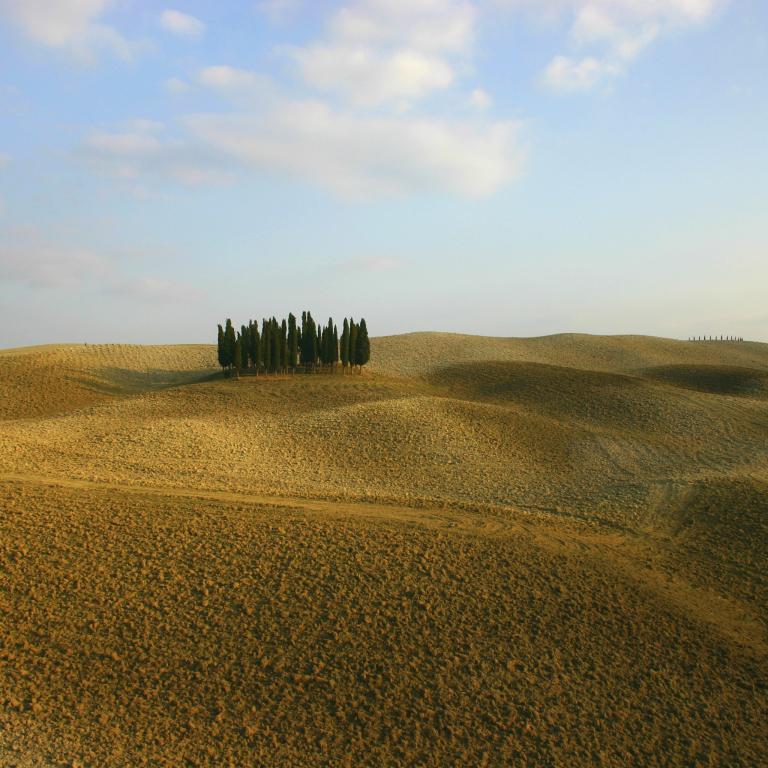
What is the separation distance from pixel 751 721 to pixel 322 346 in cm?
3658

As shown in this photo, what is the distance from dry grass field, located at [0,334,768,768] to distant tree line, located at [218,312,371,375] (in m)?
16.1

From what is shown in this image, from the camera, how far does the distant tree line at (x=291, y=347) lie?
141ft

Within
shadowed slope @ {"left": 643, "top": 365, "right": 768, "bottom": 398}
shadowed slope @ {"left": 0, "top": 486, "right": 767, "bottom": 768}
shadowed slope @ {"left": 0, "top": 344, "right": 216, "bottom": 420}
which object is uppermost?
shadowed slope @ {"left": 0, "top": 344, "right": 216, "bottom": 420}

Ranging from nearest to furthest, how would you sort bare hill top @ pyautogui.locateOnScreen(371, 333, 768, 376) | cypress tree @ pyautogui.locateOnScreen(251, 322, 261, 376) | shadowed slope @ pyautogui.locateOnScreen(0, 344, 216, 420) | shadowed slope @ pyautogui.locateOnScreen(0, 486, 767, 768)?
1. shadowed slope @ pyautogui.locateOnScreen(0, 486, 767, 768)
2. shadowed slope @ pyautogui.locateOnScreen(0, 344, 216, 420)
3. cypress tree @ pyautogui.locateOnScreen(251, 322, 261, 376)
4. bare hill top @ pyautogui.locateOnScreen(371, 333, 768, 376)

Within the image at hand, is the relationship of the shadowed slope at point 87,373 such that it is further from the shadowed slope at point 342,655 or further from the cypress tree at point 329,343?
the shadowed slope at point 342,655

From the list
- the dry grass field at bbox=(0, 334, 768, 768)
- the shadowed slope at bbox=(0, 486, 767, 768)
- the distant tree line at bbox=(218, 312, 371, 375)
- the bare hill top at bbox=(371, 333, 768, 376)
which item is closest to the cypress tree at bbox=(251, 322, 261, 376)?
the distant tree line at bbox=(218, 312, 371, 375)

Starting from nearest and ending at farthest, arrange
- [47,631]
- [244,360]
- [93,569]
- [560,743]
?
[560,743]
[47,631]
[93,569]
[244,360]

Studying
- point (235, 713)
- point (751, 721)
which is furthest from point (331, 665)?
point (751, 721)

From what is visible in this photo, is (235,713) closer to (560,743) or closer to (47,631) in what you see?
(47,631)

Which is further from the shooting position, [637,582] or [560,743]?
[637,582]

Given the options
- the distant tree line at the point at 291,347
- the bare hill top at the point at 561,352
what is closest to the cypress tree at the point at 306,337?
the distant tree line at the point at 291,347

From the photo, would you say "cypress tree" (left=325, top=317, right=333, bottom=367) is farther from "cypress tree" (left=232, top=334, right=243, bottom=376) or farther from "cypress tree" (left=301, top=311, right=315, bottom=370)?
"cypress tree" (left=232, top=334, right=243, bottom=376)

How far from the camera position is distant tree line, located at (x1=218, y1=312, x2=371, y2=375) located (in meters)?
42.9

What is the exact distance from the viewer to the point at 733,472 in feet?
80.5
